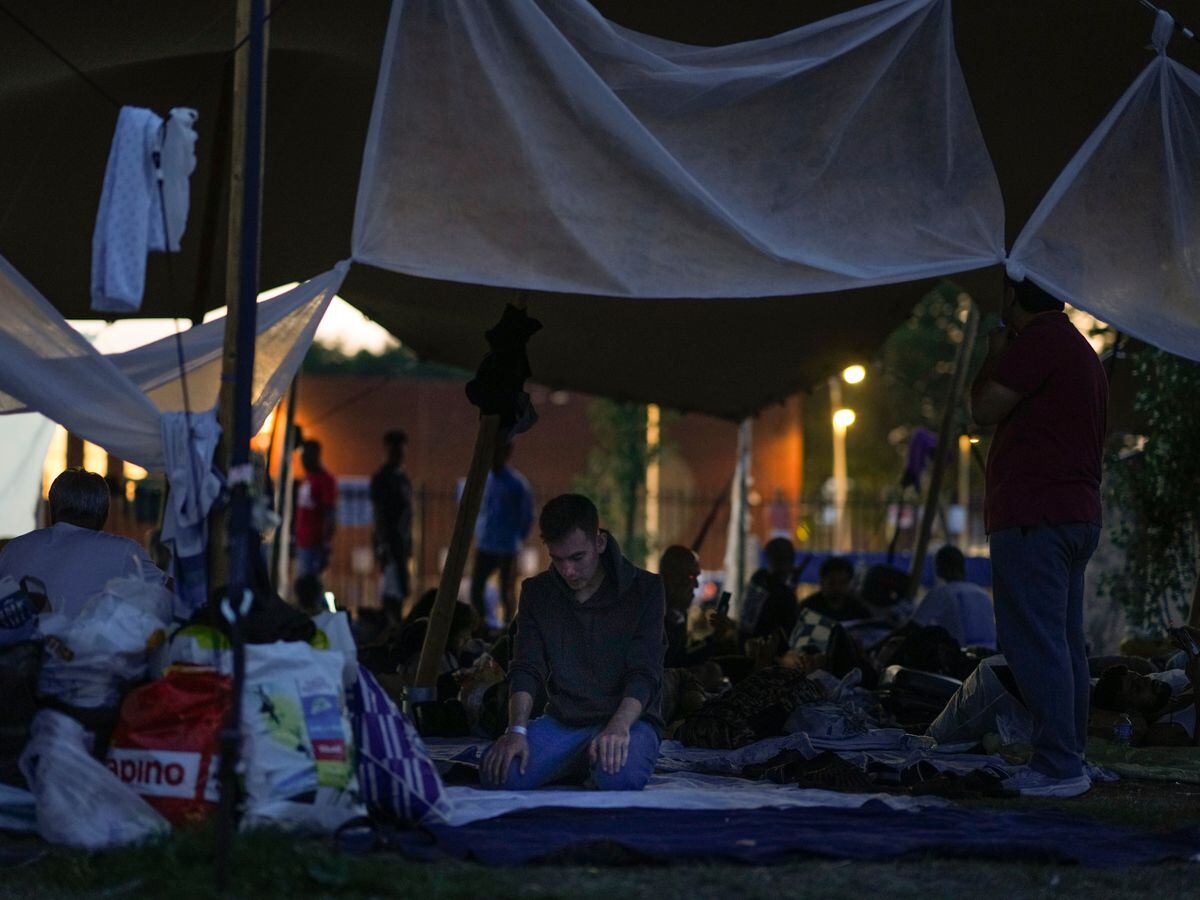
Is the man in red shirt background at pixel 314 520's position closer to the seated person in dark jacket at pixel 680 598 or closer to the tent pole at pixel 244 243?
the seated person in dark jacket at pixel 680 598

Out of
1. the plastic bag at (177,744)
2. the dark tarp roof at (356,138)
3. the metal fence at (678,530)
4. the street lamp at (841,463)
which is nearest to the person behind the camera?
the plastic bag at (177,744)

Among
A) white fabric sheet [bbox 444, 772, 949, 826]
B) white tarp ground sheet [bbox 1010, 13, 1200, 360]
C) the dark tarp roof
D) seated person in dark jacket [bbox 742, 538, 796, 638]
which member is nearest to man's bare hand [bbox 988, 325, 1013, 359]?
white tarp ground sheet [bbox 1010, 13, 1200, 360]

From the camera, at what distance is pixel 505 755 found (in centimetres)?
488

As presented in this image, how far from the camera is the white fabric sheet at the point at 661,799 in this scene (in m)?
4.62

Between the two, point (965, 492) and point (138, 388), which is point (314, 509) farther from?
point (965, 492)

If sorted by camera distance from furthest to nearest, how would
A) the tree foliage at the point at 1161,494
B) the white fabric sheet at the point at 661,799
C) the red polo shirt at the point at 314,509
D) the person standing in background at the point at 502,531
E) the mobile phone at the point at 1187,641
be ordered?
the red polo shirt at the point at 314,509 → the person standing in background at the point at 502,531 → the tree foliage at the point at 1161,494 → the mobile phone at the point at 1187,641 → the white fabric sheet at the point at 661,799

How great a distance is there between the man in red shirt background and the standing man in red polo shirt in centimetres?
826

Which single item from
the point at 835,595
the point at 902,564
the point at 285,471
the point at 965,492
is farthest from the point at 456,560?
the point at 965,492

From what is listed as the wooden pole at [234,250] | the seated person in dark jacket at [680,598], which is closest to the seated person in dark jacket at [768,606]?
the seated person in dark jacket at [680,598]

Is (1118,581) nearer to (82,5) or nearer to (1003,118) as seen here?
(1003,118)

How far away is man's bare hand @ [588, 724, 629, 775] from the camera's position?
4.79 m

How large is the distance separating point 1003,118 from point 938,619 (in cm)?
343

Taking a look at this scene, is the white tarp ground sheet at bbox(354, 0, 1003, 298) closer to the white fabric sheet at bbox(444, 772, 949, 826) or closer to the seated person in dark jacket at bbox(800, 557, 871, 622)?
the white fabric sheet at bbox(444, 772, 949, 826)

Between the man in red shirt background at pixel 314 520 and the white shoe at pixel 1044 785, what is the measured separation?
8401mm
